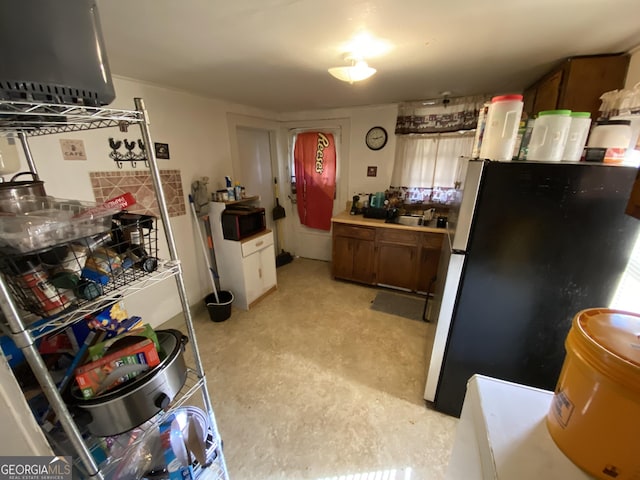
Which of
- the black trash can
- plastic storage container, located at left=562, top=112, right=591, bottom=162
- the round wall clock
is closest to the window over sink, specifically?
the round wall clock

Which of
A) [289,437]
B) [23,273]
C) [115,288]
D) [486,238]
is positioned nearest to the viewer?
[23,273]

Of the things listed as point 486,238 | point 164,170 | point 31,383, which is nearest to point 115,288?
point 31,383

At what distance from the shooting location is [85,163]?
1.77 meters

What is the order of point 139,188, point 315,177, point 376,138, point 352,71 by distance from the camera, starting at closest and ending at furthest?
point 352,71, point 139,188, point 376,138, point 315,177

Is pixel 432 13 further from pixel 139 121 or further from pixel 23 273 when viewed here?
pixel 23 273

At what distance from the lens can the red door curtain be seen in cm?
352

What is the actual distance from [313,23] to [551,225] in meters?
1.47

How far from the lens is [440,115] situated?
284 cm

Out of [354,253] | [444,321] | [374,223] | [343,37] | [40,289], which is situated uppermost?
[343,37]

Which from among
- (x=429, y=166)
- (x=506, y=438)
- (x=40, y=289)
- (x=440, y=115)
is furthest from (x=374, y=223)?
(x=40, y=289)

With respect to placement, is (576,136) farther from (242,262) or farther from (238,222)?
(242,262)

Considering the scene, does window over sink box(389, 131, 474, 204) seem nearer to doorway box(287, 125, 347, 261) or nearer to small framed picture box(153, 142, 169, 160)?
doorway box(287, 125, 347, 261)

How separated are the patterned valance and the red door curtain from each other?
994mm

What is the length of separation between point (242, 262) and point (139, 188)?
1092 millimetres
